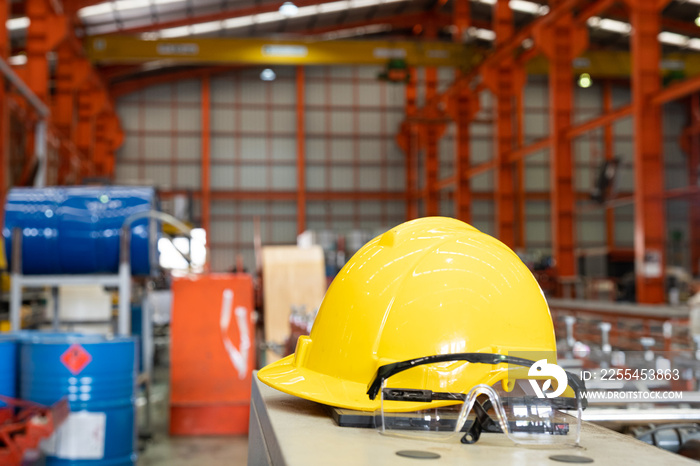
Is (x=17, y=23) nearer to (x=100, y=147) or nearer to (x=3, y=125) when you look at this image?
(x=100, y=147)

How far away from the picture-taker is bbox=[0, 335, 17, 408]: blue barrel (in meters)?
4.23

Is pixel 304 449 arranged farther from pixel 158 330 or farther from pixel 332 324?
pixel 158 330

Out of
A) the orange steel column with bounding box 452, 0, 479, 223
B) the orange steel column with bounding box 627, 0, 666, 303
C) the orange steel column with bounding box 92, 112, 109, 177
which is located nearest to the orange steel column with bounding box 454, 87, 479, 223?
the orange steel column with bounding box 452, 0, 479, 223

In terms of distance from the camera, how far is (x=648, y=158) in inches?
484

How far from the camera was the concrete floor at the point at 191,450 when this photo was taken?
5820 millimetres

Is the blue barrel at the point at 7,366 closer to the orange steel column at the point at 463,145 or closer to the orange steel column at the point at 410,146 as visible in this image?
the orange steel column at the point at 463,145

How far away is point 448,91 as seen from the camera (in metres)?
22.1

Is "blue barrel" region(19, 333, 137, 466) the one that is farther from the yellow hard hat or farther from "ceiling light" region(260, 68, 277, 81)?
"ceiling light" region(260, 68, 277, 81)

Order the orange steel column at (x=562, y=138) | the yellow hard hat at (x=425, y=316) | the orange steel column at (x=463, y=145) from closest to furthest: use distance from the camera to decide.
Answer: the yellow hard hat at (x=425, y=316) < the orange steel column at (x=562, y=138) < the orange steel column at (x=463, y=145)

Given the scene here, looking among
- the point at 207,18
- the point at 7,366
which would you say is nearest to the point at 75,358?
the point at 7,366

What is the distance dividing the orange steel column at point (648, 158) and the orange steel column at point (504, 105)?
5.90m

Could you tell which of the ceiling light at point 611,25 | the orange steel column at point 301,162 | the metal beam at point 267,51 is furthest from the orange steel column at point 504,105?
the orange steel column at point 301,162

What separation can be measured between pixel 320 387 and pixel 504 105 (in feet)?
60.8

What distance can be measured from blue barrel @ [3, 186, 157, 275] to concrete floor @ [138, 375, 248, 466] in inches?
65.9
